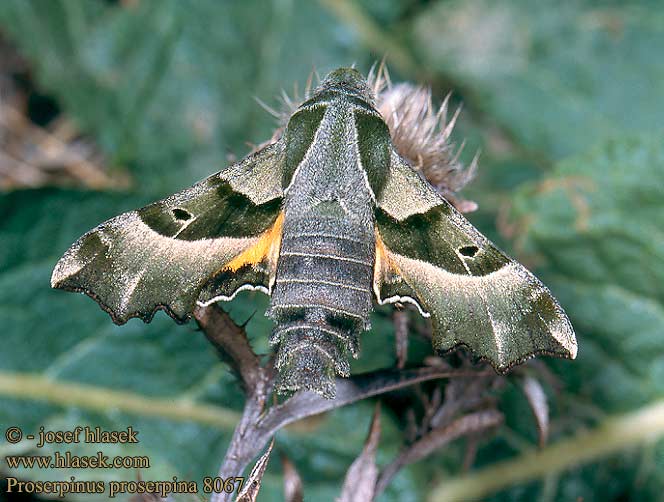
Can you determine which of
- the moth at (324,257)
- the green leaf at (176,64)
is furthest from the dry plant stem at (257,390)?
the green leaf at (176,64)

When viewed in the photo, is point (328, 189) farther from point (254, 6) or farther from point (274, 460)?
point (254, 6)

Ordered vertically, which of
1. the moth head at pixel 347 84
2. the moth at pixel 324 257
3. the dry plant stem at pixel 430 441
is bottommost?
the dry plant stem at pixel 430 441

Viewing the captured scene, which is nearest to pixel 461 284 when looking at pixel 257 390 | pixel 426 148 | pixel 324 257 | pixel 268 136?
pixel 324 257

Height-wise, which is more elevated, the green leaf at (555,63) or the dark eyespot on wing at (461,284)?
the green leaf at (555,63)

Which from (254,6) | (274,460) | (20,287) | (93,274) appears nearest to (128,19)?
(254,6)

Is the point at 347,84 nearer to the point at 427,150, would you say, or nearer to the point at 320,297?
the point at 427,150

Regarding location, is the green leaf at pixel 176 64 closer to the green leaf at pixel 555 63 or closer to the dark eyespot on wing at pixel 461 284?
the green leaf at pixel 555 63

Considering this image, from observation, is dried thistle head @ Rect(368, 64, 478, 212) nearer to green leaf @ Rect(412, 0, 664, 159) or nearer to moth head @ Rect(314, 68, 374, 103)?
moth head @ Rect(314, 68, 374, 103)

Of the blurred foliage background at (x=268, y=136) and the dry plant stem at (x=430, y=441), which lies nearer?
the dry plant stem at (x=430, y=441)
